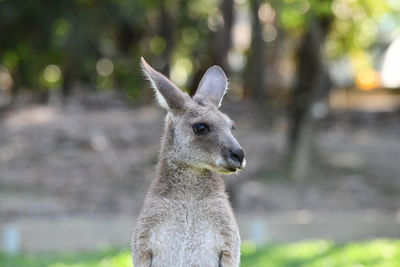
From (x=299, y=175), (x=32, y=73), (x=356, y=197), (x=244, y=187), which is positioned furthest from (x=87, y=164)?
(x=356, y=197)

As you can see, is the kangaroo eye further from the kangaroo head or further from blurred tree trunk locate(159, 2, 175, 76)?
blurred tree trunk locate(159, 2, 175, 76)

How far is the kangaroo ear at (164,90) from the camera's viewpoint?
10.2ft

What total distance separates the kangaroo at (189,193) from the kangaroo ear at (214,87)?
0.08 meters

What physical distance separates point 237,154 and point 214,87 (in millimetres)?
576

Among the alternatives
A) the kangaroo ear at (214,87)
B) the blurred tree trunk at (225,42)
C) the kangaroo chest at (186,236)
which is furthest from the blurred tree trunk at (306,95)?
the kangaroo chest at (186,236)

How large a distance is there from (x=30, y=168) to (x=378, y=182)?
21.9 ft

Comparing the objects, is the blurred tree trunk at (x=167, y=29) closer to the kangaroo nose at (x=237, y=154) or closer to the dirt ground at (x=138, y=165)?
the dirt ground at (x=138, y=165)

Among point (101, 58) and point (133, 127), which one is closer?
point (101, 58)

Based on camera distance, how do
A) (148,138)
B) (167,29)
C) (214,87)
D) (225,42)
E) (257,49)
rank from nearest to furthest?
(214,87)
(225,42)
(257,49)
(167,29)
(148,138)

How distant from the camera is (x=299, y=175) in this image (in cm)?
1291

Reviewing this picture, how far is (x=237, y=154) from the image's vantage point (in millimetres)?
3096

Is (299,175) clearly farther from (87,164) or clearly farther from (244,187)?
(87,164)

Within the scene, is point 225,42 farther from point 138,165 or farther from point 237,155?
point 237,155

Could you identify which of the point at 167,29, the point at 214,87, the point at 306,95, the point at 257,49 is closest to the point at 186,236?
the point at 214,87
